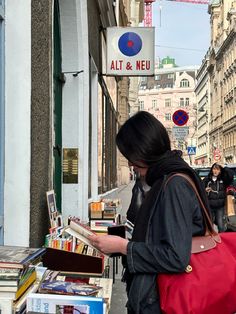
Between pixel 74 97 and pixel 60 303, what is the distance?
511 centimetres

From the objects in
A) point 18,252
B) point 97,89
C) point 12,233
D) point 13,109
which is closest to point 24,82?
point 13,109

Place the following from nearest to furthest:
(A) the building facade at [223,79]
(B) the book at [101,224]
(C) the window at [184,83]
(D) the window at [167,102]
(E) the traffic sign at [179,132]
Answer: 1. (B) the book at [101,224]
2. (E) the traffic sign at [179,132]
3. (A) the building facade at [223,79]
4. (D) the window at [167,102]
5. (C) the window at [184,83]

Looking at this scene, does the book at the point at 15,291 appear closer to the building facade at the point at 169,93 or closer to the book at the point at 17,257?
the book at the point at 17,257

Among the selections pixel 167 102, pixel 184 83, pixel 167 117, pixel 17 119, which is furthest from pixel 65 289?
pixel 184 83

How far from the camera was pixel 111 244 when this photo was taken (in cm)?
240

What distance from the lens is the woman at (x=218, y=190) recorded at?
10672 millimetres

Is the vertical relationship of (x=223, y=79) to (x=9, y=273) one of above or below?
above

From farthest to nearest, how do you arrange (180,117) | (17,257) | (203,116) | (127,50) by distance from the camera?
(203,116) < (180,117) < (127,50) < (17,257)

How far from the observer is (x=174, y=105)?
5276 inches

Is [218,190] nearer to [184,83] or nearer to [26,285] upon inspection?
[26,285]

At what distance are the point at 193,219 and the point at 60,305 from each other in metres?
0.73

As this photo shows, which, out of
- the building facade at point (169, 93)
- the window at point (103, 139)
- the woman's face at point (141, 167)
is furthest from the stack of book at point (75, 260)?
the building facade at point (169, 93)

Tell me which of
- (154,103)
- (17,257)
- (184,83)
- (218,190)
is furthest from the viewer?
(184,83)

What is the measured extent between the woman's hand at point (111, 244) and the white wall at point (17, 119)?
168 centimetres
